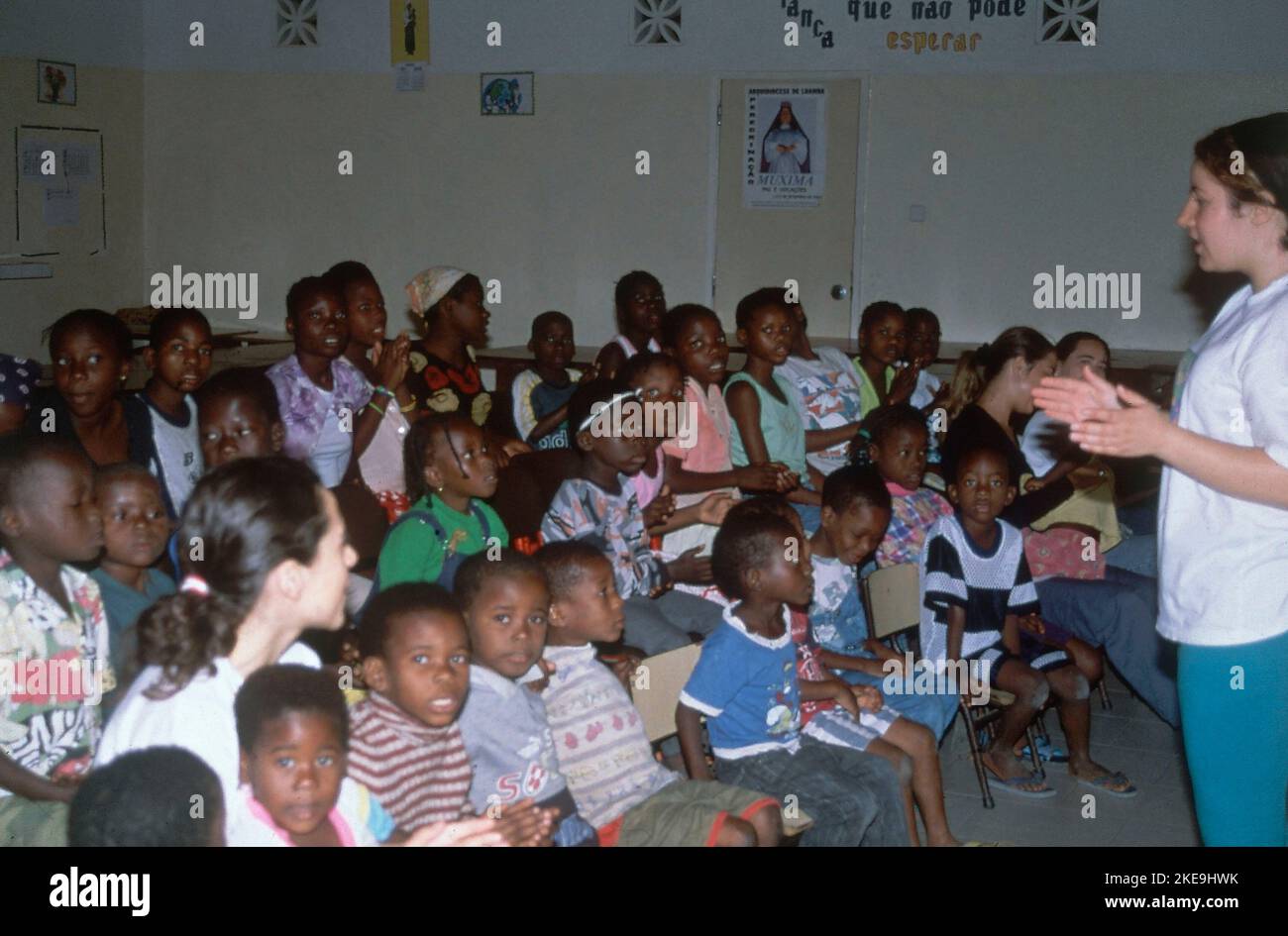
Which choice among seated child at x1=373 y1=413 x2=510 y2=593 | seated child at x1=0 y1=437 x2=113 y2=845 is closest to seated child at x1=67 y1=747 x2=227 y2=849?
seated child at x1=0 y1=437 x2=113 y2=845

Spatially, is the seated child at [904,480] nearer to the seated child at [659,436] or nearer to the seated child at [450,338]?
the seated child at [659,436]

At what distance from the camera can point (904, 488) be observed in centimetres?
396

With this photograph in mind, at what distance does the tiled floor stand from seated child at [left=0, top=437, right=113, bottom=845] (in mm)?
2188

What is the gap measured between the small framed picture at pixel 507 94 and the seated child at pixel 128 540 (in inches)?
252

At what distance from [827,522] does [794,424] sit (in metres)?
0.90

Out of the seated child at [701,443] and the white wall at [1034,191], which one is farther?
the white wall at [1034,191]

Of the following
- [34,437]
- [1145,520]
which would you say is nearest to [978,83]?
[1145,520]

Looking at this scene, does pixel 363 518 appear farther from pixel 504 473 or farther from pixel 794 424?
pixel 794 424

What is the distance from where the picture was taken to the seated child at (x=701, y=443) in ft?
12.3

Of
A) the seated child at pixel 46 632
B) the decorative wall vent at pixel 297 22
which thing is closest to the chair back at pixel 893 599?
the seated child at pixel 46 632

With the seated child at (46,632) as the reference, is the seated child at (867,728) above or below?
below

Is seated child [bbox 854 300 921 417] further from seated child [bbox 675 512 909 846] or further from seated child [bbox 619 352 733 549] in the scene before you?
seated child [bbox 675 512 909 846]

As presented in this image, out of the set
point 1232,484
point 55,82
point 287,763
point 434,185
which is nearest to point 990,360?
point 1232,484
